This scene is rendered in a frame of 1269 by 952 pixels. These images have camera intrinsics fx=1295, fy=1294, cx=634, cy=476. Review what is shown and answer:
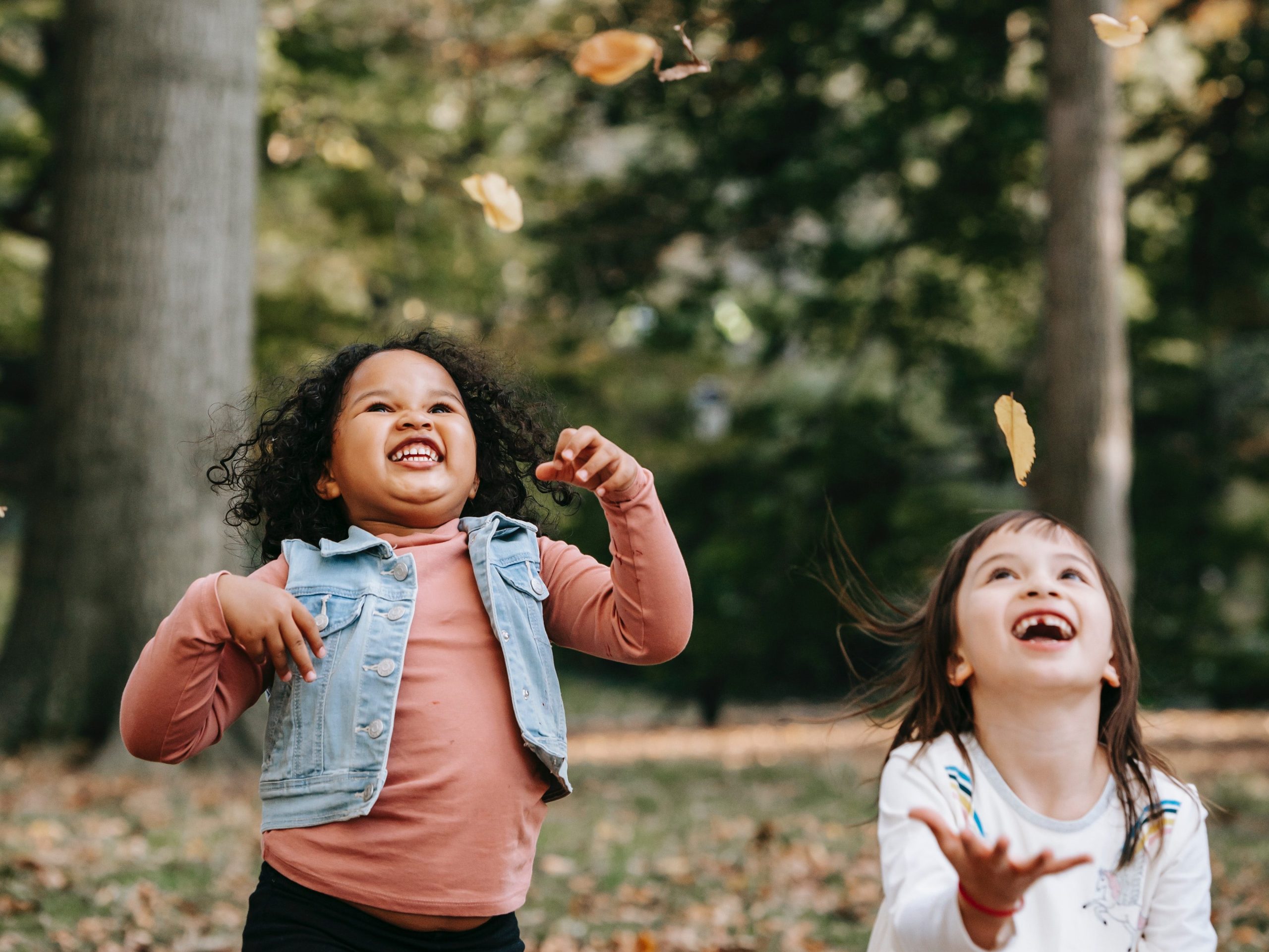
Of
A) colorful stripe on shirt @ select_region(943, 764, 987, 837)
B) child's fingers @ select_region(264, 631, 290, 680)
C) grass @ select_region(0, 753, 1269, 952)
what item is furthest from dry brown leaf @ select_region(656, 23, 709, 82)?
grass @ select_region(0, 753, 1269, 952)

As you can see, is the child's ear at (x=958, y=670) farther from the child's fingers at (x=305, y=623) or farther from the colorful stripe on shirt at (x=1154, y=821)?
the child's fingers at (x=305, y=623)

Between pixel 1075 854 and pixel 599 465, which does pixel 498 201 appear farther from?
pixel 1075 854

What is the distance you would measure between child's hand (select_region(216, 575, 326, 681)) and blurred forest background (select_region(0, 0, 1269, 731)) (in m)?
6.62

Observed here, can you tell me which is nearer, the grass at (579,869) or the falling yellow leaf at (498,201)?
the falling yellow leaf at (498,201)

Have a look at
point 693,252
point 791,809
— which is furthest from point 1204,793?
point 693,252

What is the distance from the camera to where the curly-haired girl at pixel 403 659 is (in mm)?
2178

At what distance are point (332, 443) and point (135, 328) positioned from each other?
4.73m

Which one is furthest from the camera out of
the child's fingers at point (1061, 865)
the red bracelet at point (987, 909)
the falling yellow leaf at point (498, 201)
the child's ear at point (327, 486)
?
the falling yellow leaf at point (498, 201)

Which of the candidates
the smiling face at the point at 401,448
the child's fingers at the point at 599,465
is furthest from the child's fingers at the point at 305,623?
the child's fingers at the point at 599,465

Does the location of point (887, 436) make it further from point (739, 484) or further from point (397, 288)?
point (397, 288)

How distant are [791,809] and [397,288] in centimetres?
714

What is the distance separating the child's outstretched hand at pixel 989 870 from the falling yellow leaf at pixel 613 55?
1699mm

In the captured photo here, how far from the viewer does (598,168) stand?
13492 mm

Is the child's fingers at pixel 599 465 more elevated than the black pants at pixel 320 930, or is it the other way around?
the child's fingers at pixel 599 465
